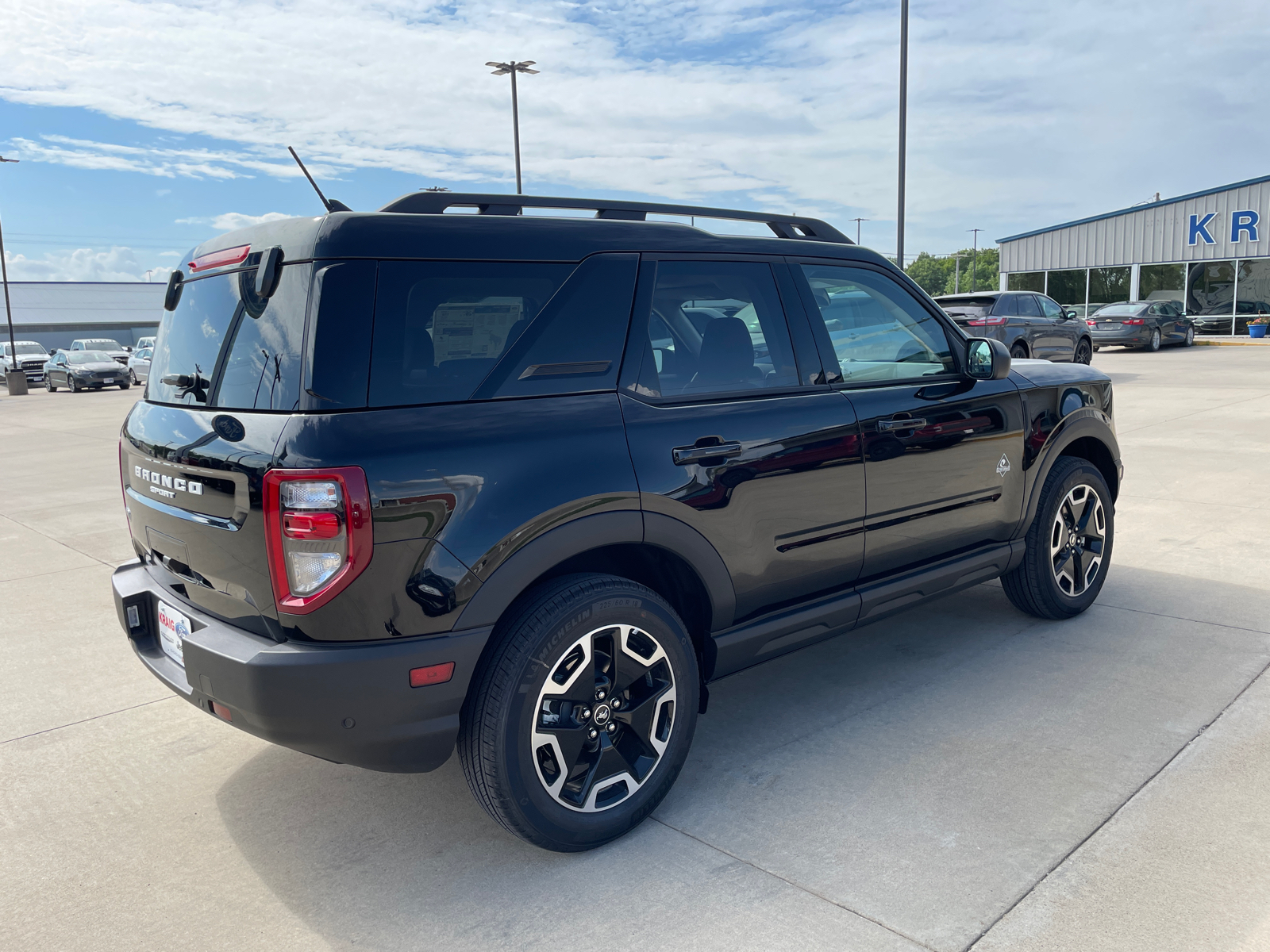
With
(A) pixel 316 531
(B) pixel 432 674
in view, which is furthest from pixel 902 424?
(A) pixel 316 531

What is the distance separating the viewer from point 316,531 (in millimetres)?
2361

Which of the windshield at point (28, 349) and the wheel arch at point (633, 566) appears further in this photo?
the windshield at point (28, 349)

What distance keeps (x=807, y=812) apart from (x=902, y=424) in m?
1.50

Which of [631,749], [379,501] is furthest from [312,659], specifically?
[631,749]

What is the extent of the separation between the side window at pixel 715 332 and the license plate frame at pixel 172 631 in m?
1.53

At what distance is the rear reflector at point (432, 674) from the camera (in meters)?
2.46

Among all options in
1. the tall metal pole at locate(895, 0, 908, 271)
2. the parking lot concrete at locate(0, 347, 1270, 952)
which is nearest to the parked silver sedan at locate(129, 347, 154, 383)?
the tall metal pole at locate(895, 0, 908, 271)

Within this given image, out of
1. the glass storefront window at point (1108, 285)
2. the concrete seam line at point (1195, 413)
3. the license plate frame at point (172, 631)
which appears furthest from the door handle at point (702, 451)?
the glass storefront window at point (1108, 285)

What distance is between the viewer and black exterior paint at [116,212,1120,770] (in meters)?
2.41

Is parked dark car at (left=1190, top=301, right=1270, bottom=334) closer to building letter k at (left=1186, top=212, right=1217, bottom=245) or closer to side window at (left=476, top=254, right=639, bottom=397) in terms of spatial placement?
building letter k at (left=1186, top=212, right=1217, bottom=245)

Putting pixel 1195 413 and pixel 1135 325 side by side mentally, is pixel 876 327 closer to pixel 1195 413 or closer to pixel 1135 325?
pixel 1195 413

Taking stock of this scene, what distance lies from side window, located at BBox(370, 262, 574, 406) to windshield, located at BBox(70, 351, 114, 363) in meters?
31.7

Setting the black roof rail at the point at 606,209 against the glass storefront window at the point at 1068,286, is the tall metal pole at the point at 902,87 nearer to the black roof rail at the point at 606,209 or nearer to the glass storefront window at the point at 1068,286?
the black roof rail at the point at 606,209

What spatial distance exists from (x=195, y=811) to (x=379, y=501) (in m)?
1.54
